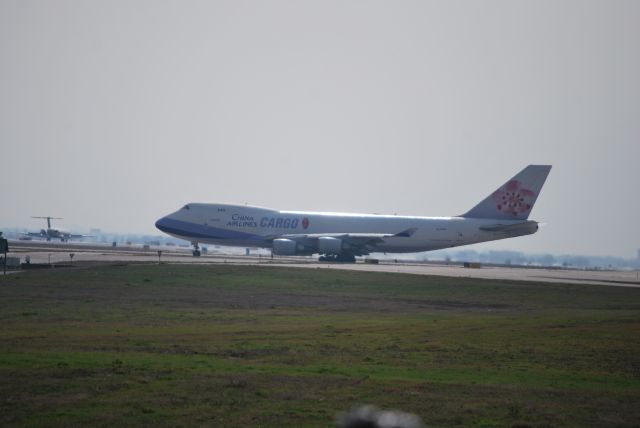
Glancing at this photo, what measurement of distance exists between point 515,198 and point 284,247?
22.9m

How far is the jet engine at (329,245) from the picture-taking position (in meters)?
76.7

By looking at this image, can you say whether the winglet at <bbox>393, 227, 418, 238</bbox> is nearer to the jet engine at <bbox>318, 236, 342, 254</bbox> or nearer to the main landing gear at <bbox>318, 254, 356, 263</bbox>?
the main landing gear at <bbox>318, 254, 356, 263</bbox>

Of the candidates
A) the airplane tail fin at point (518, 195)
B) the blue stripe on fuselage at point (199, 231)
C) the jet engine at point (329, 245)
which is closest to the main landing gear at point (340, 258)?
the jet engine at point (329, 245)

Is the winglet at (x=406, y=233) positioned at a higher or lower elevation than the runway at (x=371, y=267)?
higher

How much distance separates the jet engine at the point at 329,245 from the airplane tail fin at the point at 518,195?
1517cm

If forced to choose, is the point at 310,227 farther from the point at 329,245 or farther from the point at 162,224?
the point at 162,224

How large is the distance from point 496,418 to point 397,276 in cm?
4007

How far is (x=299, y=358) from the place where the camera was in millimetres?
20188

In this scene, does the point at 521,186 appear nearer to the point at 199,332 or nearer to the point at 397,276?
the point at 397,276

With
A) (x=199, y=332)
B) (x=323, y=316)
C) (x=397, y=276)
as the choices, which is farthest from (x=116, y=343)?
(x=397, y=276)

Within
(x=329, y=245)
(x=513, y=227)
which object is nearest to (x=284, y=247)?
(x=329, y=245)

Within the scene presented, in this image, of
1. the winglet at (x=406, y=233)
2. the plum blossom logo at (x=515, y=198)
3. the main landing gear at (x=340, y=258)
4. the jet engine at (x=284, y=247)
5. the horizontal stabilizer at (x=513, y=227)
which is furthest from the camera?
the plum blossom logo at (x=515, y=198)

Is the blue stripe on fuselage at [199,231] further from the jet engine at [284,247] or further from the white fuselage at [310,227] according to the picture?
the jet engine at [284,247]

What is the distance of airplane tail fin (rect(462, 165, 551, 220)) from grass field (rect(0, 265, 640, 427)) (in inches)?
1572
